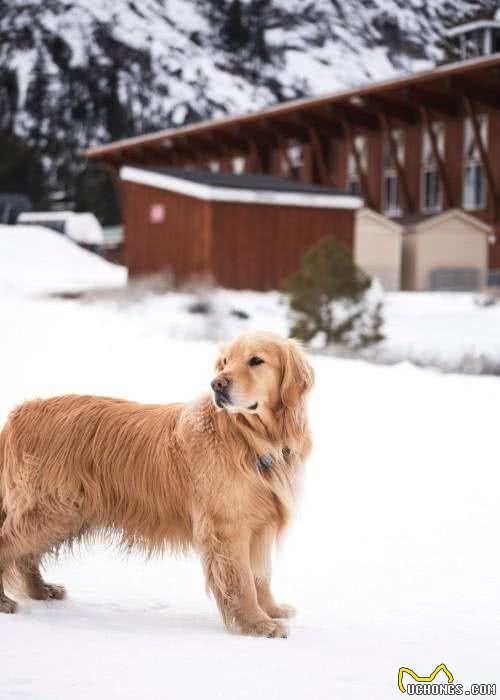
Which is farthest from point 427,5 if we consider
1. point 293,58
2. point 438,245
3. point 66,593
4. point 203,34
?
point 203,34

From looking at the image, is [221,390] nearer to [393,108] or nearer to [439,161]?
[439,161]

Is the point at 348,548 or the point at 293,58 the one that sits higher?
the point at 293,58

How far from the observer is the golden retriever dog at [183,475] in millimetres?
3453

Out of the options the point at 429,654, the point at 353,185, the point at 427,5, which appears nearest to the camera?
the point at 429,654

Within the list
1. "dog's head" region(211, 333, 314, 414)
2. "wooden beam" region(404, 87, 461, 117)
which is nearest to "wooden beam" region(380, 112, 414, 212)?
"wooden beam" region(404, 87, 461, 117)

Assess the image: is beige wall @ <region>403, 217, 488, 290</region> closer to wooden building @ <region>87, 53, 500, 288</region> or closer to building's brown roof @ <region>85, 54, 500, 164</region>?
wooden building @ <region>87, 53, 500, 288</region>

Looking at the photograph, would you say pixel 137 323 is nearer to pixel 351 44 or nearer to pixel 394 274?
pixel 394 274

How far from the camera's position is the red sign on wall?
19595 millimetres

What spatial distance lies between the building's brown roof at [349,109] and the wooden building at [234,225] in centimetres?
455

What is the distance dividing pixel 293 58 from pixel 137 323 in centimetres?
2457

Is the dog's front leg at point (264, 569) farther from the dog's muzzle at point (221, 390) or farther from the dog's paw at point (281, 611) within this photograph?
the dog's muzzle at point (221, 390)

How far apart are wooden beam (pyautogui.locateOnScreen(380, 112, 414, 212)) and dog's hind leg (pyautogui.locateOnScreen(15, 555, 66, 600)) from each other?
2182cm

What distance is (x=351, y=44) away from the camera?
98.0ft

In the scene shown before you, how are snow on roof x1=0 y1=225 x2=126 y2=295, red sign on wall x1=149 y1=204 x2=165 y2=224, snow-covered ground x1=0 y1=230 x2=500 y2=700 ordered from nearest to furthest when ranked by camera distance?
1. snow-covered ground x1=0 y1=230 x2=500 y2=700
2. snow on roof x1=0 y1=225 x2=126 y2=295
3. red sign on wall x1=149 y1=204 x2=165 y2=224
